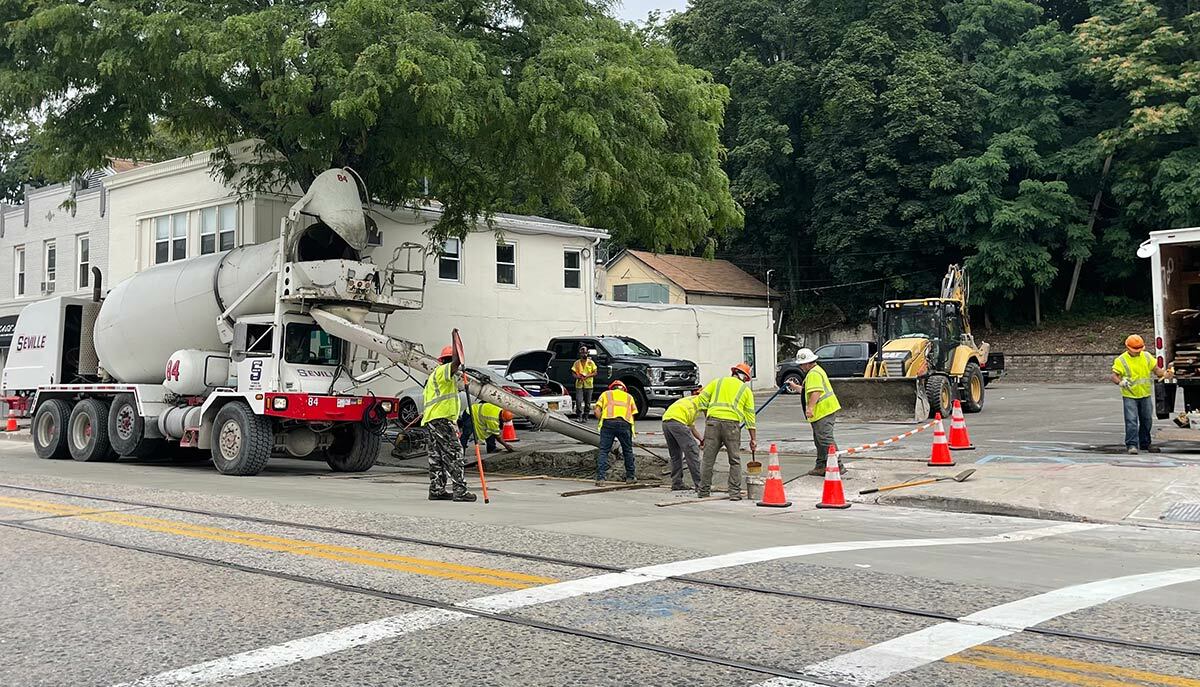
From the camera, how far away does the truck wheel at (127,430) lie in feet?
59.9

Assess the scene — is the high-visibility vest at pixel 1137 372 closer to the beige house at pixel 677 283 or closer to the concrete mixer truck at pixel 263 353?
the concrete mixer truck at pixel 263 353

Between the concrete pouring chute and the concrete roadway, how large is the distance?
13.3 feet

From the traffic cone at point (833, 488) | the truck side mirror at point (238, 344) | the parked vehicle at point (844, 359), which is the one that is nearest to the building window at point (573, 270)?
the parked vehicle at point (844, 359)

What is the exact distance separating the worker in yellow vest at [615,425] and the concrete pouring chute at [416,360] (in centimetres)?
94

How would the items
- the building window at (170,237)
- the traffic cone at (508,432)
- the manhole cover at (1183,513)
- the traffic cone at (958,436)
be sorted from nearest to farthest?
1. the manhole cover at (1183,513)
2. the traffic cone at (958,436)
3. the traffic cone at (508,432)
4. the building window at (170,237)

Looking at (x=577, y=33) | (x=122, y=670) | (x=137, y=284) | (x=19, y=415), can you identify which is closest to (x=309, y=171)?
(x=137, y=284)

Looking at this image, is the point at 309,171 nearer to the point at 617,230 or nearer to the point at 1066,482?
the point at 617,230

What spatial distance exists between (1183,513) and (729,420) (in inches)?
196

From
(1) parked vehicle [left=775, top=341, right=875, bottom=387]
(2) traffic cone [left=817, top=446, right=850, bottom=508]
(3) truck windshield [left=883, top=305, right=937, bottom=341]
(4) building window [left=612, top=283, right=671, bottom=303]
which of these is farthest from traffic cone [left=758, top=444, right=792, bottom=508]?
(4) building window [left=612, top=283, right=671, bottom=303]

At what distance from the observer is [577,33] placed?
59.9 feet

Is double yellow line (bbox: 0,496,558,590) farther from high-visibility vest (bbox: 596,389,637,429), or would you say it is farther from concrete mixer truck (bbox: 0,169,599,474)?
high-visibility vest (bbox: 596,389,637,429)

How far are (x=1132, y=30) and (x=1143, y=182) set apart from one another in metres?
6.73

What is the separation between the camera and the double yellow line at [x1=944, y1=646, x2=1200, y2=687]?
489 cm

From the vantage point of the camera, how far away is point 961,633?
18.8 ft
